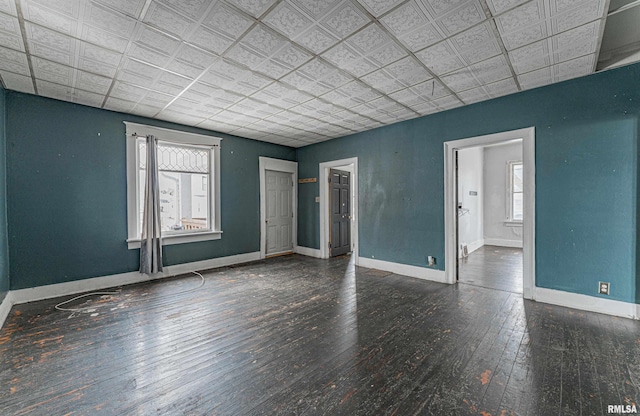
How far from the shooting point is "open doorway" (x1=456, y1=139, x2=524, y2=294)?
20.9ft

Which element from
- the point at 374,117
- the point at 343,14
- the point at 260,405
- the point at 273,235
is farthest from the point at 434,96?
the point at 273,235

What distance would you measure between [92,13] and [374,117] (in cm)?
365

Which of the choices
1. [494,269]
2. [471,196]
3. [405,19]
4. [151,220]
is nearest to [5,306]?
[151,220]

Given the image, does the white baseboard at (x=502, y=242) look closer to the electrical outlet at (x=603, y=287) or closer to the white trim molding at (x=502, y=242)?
the white trim molding at (x=502, y=242)

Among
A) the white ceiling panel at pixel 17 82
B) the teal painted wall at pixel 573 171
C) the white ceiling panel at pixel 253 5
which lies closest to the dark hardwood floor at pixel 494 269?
the teal painted wall at pixel 573 171

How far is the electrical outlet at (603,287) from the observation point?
301 cm

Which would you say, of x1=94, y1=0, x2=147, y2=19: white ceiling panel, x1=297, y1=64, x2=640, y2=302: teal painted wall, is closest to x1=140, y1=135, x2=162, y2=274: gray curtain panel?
x1=94, y1=0, x2=147, y2=19: white ceiling panel

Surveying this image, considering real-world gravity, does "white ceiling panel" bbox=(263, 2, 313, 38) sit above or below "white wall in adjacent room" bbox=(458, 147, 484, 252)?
above

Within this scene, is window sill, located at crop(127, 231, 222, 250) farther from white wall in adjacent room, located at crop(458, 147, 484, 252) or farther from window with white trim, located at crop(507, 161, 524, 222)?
window with white trim, located at crop(507, 161, 524, 222)

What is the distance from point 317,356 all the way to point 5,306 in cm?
367

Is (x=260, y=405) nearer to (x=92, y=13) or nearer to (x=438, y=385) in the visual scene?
(x=438, y=385)

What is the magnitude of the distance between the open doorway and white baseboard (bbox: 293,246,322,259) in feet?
10.5

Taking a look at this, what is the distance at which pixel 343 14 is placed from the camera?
2072 millimetres
